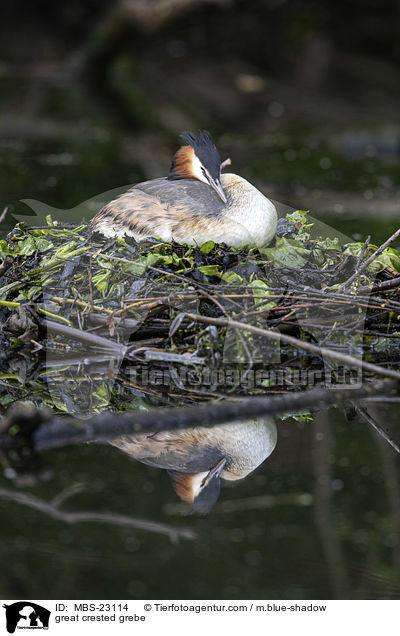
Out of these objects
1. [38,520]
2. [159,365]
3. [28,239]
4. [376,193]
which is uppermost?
[376,193]

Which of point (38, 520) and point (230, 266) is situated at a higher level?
point (230, 266)

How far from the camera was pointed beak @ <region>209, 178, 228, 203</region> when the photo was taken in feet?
10.8

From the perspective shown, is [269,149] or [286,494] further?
[269,149]

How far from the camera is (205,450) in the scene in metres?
2.22

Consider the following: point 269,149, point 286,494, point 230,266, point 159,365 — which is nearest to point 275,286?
point 230,266

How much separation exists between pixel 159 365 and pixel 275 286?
577 millimetres

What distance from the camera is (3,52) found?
10711mm

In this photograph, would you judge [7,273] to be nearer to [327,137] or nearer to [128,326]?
[128,326]

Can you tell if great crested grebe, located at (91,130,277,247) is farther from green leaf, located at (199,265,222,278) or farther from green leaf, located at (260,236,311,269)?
green leaf, located at (199,265,222,278)

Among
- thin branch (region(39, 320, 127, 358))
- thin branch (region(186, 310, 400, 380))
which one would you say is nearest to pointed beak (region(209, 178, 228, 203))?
thin branch (region(186, 310, 400, 380))

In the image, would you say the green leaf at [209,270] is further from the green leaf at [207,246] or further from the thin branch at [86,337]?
the thin branch at [86,337]

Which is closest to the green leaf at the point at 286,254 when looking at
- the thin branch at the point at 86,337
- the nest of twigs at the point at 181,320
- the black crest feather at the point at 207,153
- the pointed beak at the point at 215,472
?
the nest of twigs at the point at 181,320

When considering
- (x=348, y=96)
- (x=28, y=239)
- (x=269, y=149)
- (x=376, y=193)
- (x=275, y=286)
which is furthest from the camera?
(x=348, y=96)

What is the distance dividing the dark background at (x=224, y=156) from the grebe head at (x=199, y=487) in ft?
0.09
